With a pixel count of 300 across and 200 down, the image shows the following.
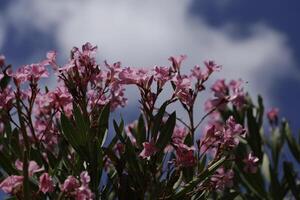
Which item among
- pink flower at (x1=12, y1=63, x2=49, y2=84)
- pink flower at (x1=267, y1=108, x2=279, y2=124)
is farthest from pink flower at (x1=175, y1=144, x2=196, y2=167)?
pink flower at (x1=267, y1=108, x2=279, y2=124)

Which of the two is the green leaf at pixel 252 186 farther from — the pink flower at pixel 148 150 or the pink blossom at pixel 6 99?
the pink blossom at pixel 6 99

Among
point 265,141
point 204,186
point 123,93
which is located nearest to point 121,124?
point 123,93

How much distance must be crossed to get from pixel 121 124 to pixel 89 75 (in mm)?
274

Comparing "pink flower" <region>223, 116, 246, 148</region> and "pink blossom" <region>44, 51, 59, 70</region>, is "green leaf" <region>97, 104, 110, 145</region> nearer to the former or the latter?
"pink blossom" <region>44, 51, 59, 70</region>

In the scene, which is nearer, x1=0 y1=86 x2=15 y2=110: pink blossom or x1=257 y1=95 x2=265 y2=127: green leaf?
x1=0 y1=86 x2=15 y2=110: pink blossom

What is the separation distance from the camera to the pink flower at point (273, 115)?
3847 mm

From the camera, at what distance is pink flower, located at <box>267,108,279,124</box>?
3847 mm

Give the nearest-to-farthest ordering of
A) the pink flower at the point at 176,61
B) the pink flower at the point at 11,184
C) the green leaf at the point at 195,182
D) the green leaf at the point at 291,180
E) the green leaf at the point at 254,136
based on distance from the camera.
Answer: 1. the pink flower at the point at 11,184
2. the green leaf at the point at 195,182
3. the pink flower at the point at 176,61
4. the green leaf at the point at 291,180
5. the green leaf at the point at 254,136

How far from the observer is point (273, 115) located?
3914mm

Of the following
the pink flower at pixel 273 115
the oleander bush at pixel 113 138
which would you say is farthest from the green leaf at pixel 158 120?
the pink flower at pixel 273 115

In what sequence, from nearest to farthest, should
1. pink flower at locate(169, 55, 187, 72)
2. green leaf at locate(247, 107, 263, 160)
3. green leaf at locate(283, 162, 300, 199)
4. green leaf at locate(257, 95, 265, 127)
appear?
pink flower at locate(169, 55, 187, 72) → green leaf at locate(283, 162, 300, 199) → green leaf at locate(247, 107, 263, 160) → green leaf at locate(257, 95, 265, 127)

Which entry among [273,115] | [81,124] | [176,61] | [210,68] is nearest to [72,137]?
[81,124]

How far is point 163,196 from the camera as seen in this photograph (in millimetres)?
1500

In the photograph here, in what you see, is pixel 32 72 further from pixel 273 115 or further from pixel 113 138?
pixel 273 115
